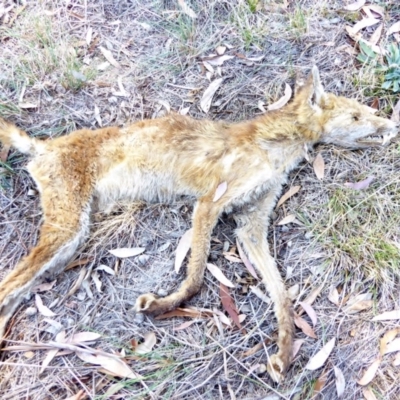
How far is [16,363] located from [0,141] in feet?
7.05

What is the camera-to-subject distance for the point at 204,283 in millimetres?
4223

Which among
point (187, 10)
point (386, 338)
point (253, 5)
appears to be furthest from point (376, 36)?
point (386, 338)

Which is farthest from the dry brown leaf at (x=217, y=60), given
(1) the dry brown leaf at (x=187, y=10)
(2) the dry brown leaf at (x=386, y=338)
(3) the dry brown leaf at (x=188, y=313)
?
(2) the dry brown leaf at (x=386, y=338)

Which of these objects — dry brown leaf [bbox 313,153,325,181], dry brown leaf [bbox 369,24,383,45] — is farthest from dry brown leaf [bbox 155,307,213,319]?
dry brown leaf [bbox 369,24,383,45]

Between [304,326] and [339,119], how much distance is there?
200cm

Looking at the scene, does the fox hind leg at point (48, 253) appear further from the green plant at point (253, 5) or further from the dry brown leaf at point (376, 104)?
the dry brown leaf at point (376, 104)

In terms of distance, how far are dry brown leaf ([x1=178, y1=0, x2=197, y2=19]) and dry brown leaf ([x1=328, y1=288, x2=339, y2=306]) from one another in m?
3.31

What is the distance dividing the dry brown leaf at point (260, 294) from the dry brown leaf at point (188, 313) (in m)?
0.42

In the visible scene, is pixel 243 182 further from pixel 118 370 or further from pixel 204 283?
pixel 118 370

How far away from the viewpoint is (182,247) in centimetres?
435

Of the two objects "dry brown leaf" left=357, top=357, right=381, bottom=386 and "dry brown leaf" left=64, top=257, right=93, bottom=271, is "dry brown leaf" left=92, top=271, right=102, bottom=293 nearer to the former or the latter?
"dry brown leaf" left=64, top=257, right=93, bottom=271

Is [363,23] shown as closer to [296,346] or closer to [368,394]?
[296,346]

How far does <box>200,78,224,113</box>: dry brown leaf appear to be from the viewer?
503 cm

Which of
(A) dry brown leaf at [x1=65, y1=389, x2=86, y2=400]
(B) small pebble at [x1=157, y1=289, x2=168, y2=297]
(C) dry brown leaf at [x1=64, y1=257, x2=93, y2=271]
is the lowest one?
(A) dry brown leaf at [x1=65, y1=389, x2=86, y2=400]
